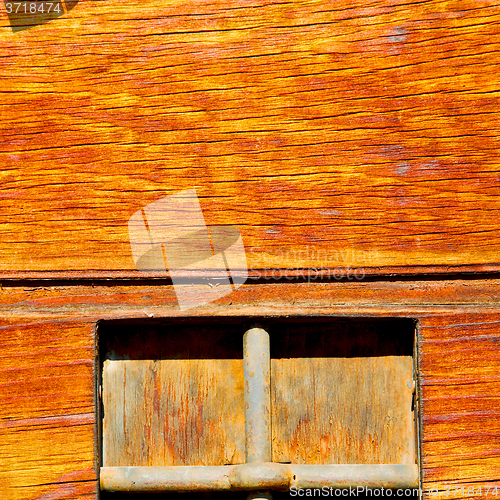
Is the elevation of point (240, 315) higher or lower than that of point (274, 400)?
higher

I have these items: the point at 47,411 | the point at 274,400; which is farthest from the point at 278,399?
the point at 47,411

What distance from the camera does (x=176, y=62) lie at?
1.04 m

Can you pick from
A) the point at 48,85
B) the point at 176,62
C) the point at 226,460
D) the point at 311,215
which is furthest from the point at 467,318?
the point at 48,85

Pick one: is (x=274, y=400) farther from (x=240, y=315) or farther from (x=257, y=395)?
(x=240, y=315)

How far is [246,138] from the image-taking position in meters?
1.05

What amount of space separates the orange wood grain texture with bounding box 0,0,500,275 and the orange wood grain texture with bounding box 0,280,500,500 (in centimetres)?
9

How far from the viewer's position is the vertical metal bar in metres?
1.02

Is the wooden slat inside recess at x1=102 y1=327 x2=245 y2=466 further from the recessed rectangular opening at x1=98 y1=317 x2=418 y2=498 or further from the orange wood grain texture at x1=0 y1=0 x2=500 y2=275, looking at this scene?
the orange wood grain texture at x1=0 y1=0 x2=500 y2=275

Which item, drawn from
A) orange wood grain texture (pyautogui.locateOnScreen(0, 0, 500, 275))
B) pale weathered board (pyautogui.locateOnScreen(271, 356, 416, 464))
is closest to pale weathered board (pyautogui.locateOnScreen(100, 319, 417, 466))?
pale weathered board (pyautogui.locateOnScreen(271, 356, 416, 464))

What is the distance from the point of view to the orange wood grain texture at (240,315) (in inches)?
40.0

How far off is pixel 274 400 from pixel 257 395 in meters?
0.07

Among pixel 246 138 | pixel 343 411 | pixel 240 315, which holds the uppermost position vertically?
pixel 246 138

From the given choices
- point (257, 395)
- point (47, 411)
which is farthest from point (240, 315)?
point (47, 411)

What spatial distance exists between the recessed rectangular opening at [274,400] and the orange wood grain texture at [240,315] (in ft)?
0.17
